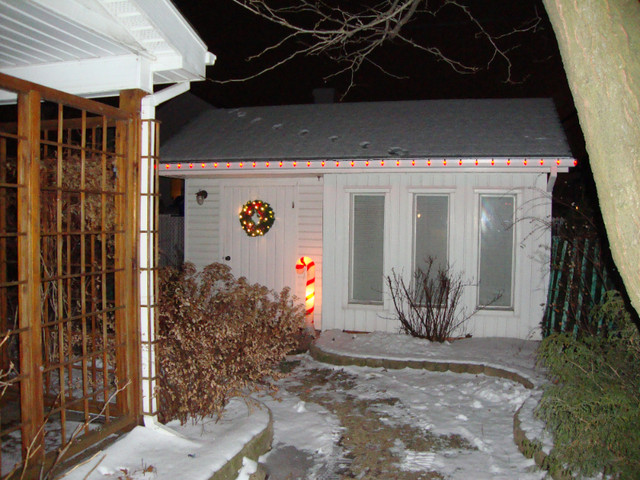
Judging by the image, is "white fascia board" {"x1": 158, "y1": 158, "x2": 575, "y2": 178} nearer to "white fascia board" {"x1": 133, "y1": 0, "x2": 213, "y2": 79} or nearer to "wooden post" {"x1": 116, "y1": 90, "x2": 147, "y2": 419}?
"white fascia board" {"x1": 133, "y1": 0, "x2": 213, "y2": 79}

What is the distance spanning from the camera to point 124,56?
383 cm

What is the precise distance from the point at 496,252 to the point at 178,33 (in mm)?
5833

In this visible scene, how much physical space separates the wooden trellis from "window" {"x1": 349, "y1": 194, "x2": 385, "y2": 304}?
4085 millimetres

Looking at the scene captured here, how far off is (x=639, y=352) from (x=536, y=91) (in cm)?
1647

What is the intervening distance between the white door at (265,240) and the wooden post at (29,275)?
596 centimetres

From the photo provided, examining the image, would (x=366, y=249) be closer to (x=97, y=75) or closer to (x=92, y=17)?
(x=97, y=75)

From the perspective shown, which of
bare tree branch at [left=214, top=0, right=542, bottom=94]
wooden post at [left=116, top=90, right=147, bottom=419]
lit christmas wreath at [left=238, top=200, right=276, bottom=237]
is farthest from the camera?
lit christmas wreath at [left=238, top=200, right=276, bottom=237]

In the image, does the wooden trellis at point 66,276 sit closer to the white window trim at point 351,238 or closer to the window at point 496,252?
the white window trim at point 351,238

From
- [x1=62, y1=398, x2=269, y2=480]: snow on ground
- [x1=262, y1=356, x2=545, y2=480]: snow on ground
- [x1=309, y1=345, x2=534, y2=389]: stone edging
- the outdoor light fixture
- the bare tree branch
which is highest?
the bare tree branch

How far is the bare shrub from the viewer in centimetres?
767

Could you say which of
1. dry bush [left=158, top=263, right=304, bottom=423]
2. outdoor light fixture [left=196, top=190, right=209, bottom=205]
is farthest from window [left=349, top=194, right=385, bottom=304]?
dry bush [left=158, top=263, right=304, bottom=423]

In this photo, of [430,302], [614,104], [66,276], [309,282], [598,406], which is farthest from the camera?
[309,282]

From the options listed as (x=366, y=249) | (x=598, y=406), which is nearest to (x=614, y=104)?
(x=598, y=406)

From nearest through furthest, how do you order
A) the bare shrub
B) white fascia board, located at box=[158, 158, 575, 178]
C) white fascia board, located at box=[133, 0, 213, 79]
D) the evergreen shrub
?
the evergreen shrub
white fascia board, located at box=[133, 0, 213, 79]
white fascia board, located at box=[158, 158, 575, 178]
the bare shrub
